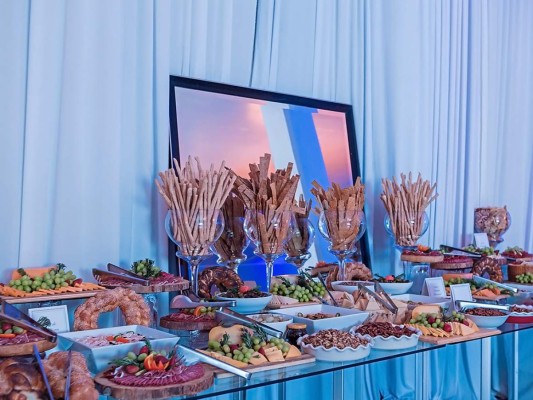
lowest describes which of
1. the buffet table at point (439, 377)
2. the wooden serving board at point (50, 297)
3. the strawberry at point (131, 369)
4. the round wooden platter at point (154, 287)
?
the buffet table at point (439, 377)

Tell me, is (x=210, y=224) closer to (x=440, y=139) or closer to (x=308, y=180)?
(x=308, y=180)

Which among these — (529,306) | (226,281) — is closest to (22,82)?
(226,281)

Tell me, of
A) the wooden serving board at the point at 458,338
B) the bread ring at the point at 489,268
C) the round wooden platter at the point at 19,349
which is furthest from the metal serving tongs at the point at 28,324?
the bread ring at the point at 489,268

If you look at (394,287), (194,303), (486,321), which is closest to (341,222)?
(394,287)

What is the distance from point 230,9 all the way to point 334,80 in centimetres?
68

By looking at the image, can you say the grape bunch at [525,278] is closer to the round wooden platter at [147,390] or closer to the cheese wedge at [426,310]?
the cheese wedge at [426,310]

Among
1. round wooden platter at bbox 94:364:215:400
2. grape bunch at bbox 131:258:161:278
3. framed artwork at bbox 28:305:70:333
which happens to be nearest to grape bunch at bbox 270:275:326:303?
grape bunch at bbox 131:258:161:278

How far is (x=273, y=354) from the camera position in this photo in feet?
4.70

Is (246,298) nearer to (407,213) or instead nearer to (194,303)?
(194,303)

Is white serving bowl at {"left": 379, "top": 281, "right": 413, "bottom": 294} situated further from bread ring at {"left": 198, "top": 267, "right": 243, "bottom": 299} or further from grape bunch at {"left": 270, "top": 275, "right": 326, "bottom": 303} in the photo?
bread ring at {"left": 198, "top": 267, "right": 243, "bottom": 299}

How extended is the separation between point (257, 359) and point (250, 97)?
55.3 inches

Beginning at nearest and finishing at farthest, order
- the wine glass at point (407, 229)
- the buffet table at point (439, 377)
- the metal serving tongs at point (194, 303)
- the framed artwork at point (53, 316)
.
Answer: the framed artwork at point (53, 316), the metal serving tongs at point (194, 303), the buffet table at point (439, 377), the wine glass at point (407, 229)

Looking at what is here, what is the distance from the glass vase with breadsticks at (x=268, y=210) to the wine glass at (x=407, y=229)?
27.2 inches

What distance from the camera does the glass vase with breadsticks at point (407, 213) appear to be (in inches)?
108
